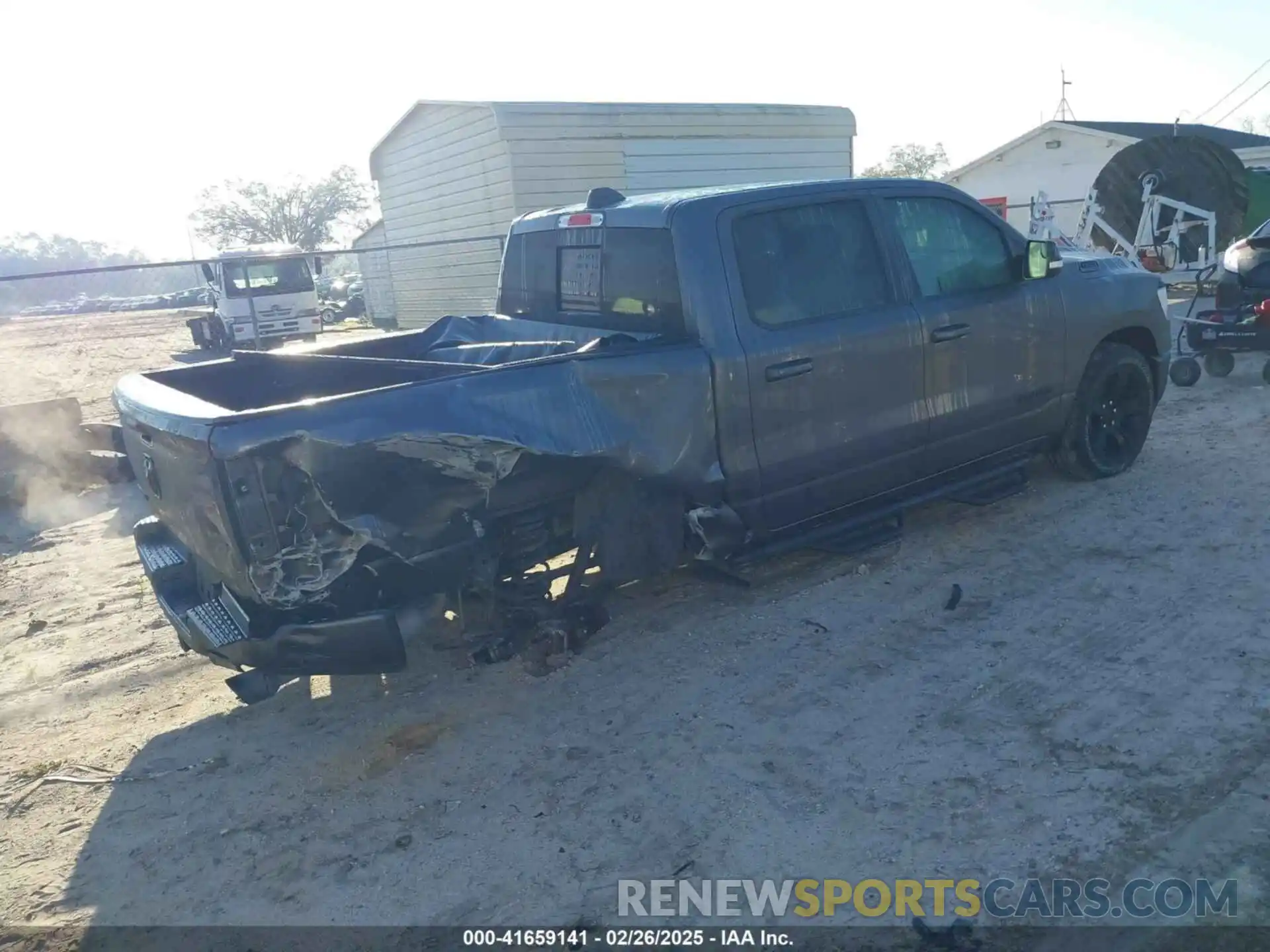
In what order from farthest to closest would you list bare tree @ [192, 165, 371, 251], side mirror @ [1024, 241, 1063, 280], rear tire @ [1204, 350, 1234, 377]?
1. bare tree @ [192, 165, 371, 251]
2. rear tire @ [1204, 350, 1234, 377]
3. side mirror @ [1024, 241, 1063, 280]

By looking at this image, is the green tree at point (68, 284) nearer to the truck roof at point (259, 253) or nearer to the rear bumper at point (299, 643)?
the truck roof at point (259, 253)

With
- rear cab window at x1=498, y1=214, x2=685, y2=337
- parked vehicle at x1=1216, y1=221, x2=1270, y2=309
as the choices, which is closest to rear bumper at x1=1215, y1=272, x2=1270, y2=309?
parked vehicle at x1=1216, y1=221, x2=1270, y2=309

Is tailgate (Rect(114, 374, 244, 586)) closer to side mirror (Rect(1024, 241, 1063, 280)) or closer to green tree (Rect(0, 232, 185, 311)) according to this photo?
side mirror (Rect(1024, 241, 1063, 280))

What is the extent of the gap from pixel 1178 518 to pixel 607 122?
1294cm

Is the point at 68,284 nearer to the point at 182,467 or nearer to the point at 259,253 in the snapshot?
the point at 259,253

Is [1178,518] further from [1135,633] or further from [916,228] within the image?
[916,228]

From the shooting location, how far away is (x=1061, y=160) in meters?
26.8

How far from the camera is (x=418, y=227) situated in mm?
21016

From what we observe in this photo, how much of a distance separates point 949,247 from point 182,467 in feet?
12.9

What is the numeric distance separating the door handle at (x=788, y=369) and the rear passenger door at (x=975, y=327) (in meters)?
0.83

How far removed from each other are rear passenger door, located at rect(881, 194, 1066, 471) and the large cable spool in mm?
10715

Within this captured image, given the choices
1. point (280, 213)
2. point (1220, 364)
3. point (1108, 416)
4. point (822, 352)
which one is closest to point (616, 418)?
point (822, 352)

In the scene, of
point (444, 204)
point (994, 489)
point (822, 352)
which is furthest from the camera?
point (444, 204)

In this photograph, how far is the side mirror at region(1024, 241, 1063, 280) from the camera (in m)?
5.25
